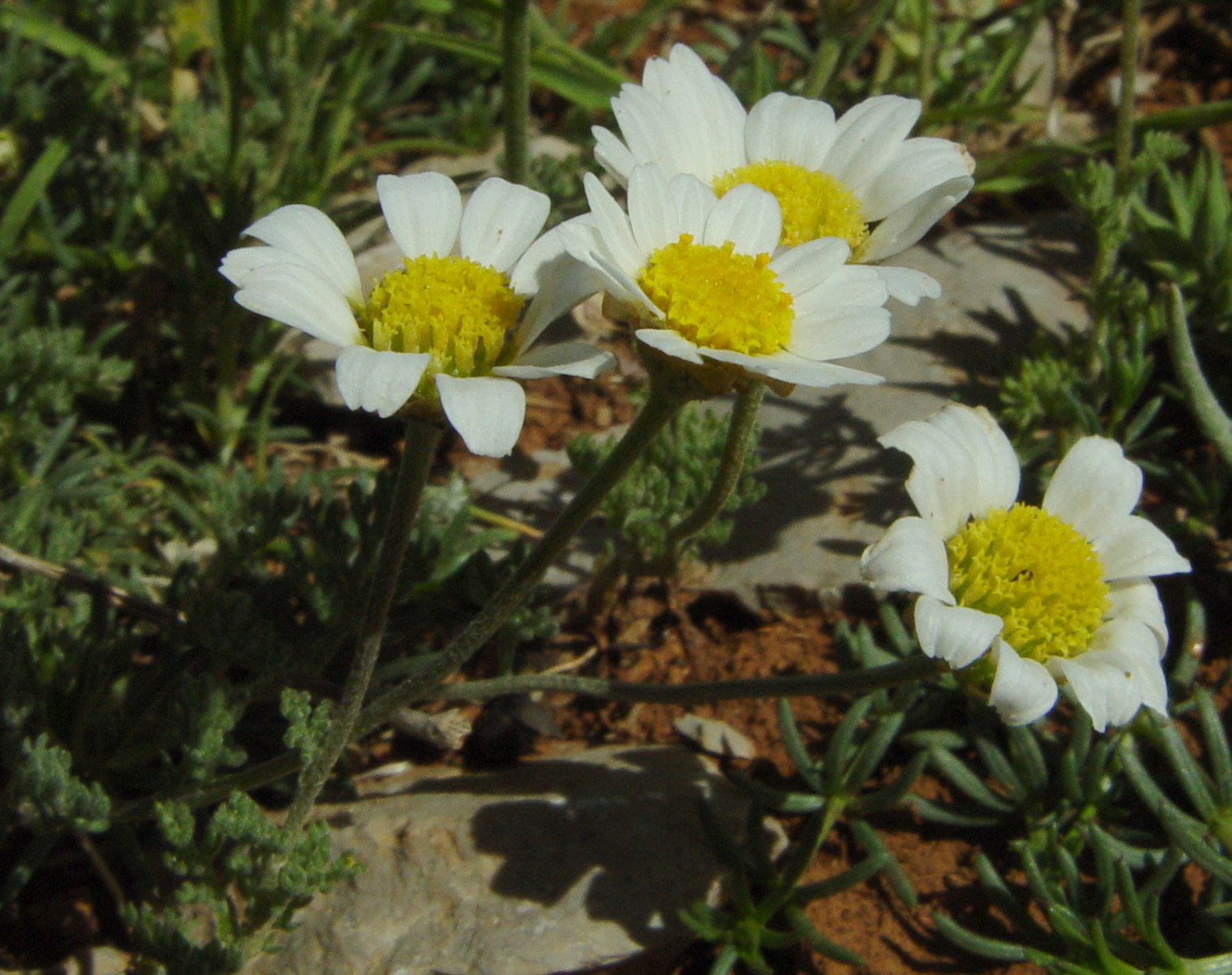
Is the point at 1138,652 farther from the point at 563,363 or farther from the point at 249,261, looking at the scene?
the point at 249,261

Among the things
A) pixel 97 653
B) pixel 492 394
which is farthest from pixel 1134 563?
pixel 97 653

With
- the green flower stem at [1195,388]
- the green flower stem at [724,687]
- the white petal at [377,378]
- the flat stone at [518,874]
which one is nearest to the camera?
the white petal at [377,378]

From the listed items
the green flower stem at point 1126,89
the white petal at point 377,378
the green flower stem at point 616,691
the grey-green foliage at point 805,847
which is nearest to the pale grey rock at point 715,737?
the grey-green foliage at point 805,847

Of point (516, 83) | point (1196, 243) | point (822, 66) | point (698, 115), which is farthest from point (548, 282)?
point (1196, 243)

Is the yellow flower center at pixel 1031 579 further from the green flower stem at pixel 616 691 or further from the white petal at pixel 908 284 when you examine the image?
the white petal at pixel 908 284

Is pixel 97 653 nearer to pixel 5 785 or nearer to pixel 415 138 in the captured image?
pixel 5 785

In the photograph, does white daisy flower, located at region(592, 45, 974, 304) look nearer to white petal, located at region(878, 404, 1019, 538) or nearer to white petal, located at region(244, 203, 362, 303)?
white petal, located at region(878, 404, 1019, 538)

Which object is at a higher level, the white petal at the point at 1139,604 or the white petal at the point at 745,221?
the white petal at the point at 745,221
